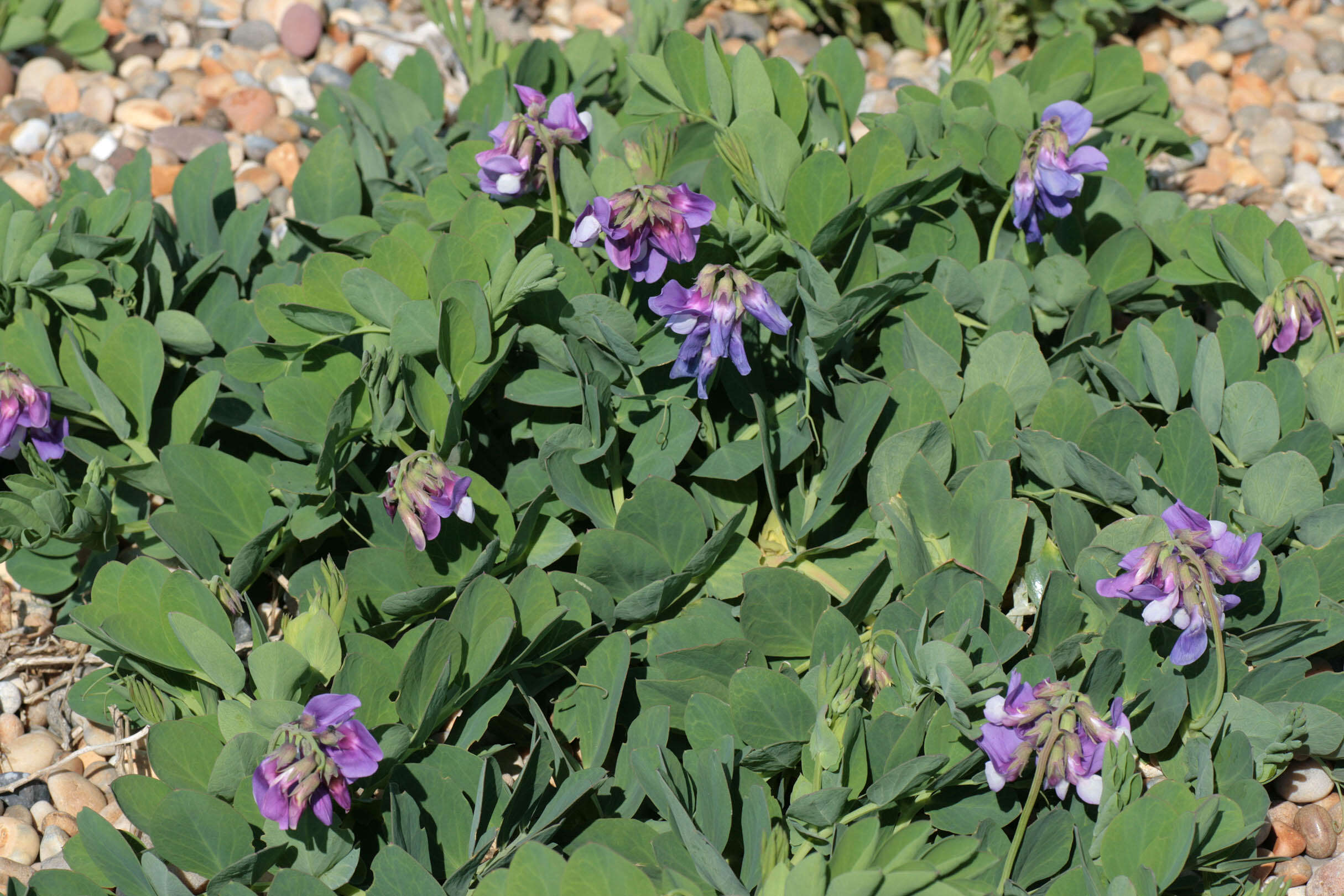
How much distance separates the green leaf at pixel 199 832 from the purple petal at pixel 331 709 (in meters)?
0.21

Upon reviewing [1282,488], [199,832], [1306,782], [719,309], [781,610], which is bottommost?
[1306,782]

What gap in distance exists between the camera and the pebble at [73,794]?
186cm

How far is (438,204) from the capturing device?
7.52 ft

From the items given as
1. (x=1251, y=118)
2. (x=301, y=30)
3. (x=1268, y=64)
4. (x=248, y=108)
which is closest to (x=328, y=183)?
(x=248, y=108)

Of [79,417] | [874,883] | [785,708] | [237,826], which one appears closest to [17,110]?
[79,417]

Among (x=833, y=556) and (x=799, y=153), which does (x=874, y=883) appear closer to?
(x=833, y=556)

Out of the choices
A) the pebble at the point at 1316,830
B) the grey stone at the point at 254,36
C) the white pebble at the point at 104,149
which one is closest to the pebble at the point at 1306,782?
the pebble at the point at 1316,830

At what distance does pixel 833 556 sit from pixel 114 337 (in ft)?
4.23

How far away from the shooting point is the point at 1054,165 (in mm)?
2068

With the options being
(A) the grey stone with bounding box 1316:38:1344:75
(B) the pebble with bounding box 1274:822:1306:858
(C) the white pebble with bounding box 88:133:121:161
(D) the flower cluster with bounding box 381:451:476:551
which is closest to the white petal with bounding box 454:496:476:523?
(D) the flower cluster with bounding box 381:451:476:551

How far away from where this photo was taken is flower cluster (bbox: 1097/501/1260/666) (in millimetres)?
1530

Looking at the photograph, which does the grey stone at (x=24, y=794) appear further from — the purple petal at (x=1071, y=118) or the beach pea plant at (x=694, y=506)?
the purple petal at (x=1071, y=118)

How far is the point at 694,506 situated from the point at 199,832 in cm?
83

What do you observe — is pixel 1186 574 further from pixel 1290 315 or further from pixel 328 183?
pixel 328 183
